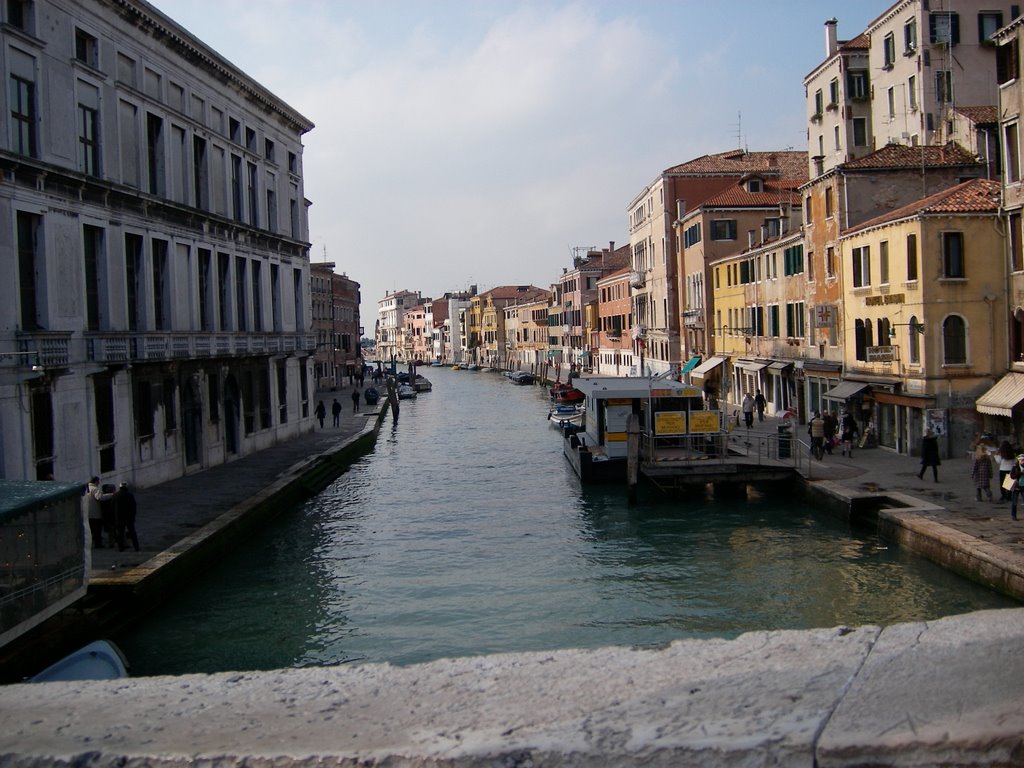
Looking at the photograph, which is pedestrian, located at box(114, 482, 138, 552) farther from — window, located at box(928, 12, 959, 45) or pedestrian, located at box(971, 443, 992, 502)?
window, located at box(928, 12, 959, 45)

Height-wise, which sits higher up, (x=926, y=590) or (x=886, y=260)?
(x=886, y=260)

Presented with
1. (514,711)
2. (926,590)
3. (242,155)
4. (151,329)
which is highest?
(242,155)

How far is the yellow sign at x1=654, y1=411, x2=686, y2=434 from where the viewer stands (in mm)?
26688

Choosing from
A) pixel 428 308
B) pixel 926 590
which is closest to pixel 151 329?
pixel 926 590

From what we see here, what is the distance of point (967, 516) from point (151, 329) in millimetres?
18126

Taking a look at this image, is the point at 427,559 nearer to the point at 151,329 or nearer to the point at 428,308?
the point at 151,329

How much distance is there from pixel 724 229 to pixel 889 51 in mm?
13123

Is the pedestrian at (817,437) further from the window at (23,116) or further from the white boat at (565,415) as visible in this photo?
the window at (23,116)

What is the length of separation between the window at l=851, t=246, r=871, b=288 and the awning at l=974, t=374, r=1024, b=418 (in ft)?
16.7

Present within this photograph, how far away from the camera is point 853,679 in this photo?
3.57 m

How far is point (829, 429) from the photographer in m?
27.6

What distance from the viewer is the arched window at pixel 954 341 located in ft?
76.1

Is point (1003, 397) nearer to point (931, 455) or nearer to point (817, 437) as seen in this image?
point (931, 455)

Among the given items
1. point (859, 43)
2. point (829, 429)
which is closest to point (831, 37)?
point (859, 43)
